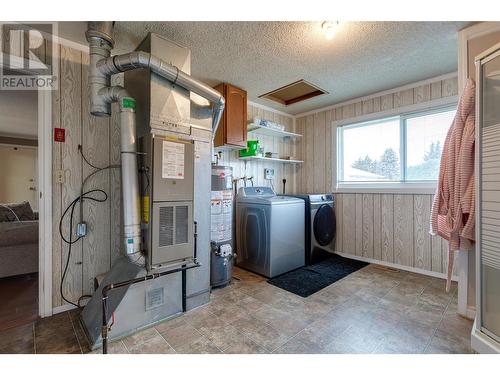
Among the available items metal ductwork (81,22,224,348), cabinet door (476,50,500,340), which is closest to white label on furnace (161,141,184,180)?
metal ductwork (81,22,224,348)

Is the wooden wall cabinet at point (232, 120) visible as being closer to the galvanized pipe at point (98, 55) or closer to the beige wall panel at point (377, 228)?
the galvanized pipe at point (98, 55)

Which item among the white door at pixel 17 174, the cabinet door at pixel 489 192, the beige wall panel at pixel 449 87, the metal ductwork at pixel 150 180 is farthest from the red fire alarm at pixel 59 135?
the white door at pixel 17 174

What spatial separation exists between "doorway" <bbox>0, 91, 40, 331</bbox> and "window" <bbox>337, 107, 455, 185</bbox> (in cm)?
399

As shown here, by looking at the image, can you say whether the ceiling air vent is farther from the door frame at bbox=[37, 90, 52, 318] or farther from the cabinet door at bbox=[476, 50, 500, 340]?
the door frame at bbox=[37, 90, 52, 318]

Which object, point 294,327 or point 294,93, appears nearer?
point 294,327

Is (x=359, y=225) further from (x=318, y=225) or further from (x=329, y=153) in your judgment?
(x=329, y=153)

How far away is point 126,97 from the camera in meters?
1.57

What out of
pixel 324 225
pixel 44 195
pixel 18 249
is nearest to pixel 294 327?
pixel 324 225

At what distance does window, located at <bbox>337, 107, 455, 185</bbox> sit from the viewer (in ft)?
8.85

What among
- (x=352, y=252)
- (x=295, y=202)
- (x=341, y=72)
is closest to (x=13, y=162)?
(x=295, y=202)

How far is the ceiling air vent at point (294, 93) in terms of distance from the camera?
2.89m

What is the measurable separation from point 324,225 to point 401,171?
1.24m

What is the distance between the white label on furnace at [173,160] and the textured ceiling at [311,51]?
974 mm

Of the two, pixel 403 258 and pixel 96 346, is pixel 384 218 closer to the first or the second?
pixel 403 258
